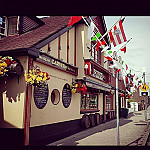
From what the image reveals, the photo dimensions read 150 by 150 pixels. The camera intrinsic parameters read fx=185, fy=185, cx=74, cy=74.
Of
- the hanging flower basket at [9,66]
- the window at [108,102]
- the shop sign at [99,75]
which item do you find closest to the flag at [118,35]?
the hanging flower basket at [9,66]

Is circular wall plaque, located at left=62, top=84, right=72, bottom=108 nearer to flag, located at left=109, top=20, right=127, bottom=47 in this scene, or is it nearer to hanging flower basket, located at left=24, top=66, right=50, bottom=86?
hanging flower basket, located at left=24, top=66, right=50, bottom=86

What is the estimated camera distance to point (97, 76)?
1419cm

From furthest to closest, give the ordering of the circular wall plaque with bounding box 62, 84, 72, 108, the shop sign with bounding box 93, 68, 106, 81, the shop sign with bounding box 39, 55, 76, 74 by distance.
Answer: the shop sign with bounding box 93, 68, 106, 81
the circular wall plaque with bounding box 62, 84, 72, 108
the shop sign with bounding box 39, 55, 76, 74

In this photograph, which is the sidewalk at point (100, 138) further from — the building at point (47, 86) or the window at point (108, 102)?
the window at point (108, 102)

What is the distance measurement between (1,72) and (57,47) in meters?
3.67

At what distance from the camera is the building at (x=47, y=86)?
265 inches

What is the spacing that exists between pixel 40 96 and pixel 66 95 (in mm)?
2409

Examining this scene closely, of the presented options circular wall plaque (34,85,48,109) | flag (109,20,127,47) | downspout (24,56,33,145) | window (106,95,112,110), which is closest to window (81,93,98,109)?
window (106,95,112,110)

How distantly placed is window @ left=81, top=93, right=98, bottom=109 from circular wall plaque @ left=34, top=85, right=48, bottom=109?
4.65 metres

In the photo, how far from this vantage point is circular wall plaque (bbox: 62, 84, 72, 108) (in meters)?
9.57

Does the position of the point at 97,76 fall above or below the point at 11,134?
above

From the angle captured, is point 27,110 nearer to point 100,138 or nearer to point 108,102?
point 100,138
